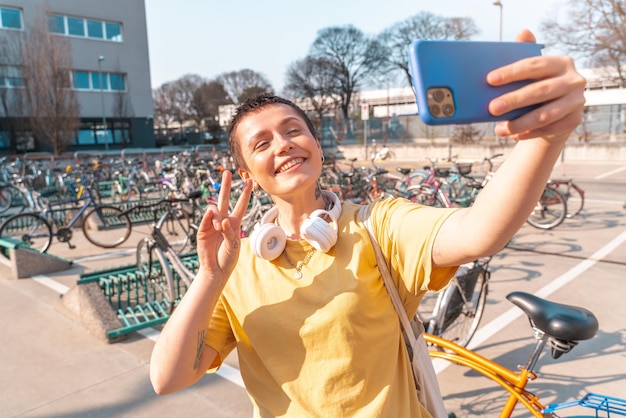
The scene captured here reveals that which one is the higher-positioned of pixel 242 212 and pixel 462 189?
pixel 242 212

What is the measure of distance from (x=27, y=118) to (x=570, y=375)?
2803 centimetres

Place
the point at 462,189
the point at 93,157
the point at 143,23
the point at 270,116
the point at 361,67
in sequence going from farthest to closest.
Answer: the point at 361,67, the point at 143,23, the point at 93,157, the point at 462,189, the point at 270,116

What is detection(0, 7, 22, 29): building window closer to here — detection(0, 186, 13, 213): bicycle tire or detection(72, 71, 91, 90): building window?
detection(72, 71, 91, 90): building window

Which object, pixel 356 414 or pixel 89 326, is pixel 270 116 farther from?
pixel 89 326

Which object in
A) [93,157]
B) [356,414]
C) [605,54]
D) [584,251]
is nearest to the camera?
[356,414]

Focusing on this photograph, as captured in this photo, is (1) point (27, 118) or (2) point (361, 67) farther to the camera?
(2) point (361, 67)

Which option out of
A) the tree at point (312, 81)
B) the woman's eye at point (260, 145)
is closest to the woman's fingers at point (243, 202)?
the woman's eye at point (260, 145)

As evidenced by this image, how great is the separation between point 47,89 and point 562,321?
26.8m

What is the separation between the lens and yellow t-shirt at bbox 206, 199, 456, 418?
117 cm

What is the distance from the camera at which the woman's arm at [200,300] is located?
1188 mm

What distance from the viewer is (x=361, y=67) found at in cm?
4956

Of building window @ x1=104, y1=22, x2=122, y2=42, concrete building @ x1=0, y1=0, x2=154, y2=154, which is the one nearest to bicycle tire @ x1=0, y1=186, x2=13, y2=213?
concrete building @ x1=0, y1=0, x2=154, y2=154

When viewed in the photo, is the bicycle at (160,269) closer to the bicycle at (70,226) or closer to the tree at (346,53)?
the bicycle at (70,226)

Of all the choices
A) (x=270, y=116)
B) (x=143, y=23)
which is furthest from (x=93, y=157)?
(x=270, y=116)
